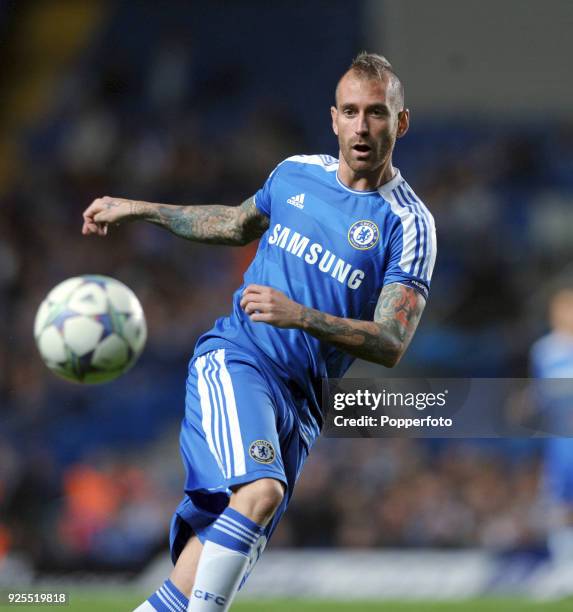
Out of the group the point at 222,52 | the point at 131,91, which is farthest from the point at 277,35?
the point at 131,91

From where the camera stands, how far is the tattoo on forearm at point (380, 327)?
13.9ft

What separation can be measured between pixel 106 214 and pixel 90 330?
52 centimetres

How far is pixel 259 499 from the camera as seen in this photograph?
4.15 m

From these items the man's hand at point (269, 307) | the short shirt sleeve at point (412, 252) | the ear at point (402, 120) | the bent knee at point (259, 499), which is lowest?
the bent knee at point (259, 499)

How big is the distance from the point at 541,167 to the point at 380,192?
10547mm

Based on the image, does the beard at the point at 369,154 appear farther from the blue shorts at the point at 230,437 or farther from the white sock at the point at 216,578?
the white sock at the point at 216,578

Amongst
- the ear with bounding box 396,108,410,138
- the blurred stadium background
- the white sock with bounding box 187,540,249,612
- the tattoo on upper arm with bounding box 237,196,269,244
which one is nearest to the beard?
the ear with bounding box 396,108,410,138

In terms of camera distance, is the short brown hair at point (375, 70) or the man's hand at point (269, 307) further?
the short brown hair at point (375, 70)

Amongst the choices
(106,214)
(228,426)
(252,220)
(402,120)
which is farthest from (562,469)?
(228,426)

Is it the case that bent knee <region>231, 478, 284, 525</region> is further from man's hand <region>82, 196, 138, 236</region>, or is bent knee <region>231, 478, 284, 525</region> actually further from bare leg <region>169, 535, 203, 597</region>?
man's hand <region>82, 196, 138, 236</region>

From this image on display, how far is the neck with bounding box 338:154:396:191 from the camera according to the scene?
4.80 meters

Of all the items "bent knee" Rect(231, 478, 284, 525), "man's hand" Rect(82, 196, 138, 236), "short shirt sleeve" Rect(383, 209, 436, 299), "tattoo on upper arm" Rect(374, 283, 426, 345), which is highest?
"man's hand" Rect(82, 196, 138, 236)

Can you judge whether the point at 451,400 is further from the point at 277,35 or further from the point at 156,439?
the point at 277,35

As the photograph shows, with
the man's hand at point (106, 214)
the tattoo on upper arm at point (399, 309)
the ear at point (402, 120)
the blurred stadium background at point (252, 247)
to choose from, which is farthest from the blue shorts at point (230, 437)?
the blurred stadium background at point (252, 247)
